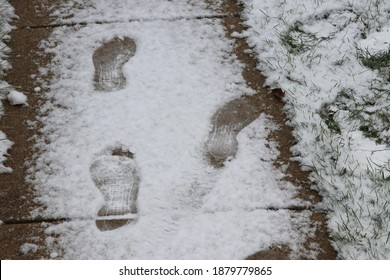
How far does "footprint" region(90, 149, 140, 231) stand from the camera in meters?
1.60

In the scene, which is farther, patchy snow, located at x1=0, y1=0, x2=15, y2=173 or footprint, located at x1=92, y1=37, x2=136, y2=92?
footprint, located at x1=92, y1=37, x2=136, y2=92

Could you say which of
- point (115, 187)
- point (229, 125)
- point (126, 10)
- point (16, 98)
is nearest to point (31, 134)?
point (16, 98)

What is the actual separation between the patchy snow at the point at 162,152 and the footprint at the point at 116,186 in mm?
25

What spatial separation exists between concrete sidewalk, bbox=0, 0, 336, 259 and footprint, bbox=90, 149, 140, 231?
204 millimetres

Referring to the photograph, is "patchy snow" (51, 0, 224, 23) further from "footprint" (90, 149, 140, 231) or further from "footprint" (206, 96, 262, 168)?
"footprint" (90, 149, 140, 231)

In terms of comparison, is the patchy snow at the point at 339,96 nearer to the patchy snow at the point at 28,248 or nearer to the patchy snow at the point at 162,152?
the patchy snow at the point at 162,152

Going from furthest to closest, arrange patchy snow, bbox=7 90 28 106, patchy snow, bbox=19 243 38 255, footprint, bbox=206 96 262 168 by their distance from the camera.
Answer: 1. patchy snow, bbox=7 90 28 106
2. footprint, bbox=206 96 262 168
3. patchy snow, bbox=19 243 38 255

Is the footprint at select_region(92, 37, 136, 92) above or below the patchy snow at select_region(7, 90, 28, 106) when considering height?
above

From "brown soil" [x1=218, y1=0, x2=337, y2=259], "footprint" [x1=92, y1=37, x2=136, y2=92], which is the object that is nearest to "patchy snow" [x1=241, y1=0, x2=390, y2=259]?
"brown soil" [x1=218, y1=0, x2=337, y2=259]

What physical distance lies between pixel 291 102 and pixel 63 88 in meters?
1.01

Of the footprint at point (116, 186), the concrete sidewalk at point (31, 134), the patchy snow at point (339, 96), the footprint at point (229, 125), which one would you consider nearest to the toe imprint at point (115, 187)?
the footprint at point (116, 186)

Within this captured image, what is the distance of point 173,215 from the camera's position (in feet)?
5.30

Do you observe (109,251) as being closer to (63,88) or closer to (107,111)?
(107,111)

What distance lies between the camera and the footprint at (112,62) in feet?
6.75
